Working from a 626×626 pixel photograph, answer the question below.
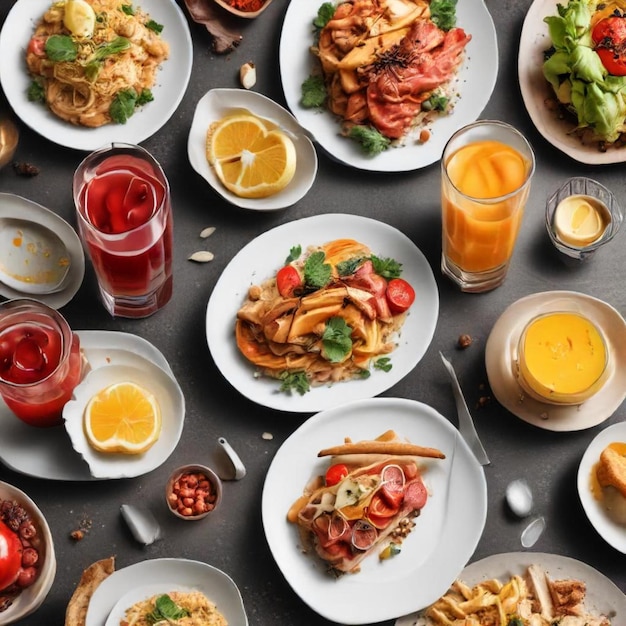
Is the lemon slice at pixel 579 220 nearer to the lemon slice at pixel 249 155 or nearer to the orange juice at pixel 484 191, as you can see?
the orange juice at pixel 484 191

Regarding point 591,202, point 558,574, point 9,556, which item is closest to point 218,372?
point 9,556

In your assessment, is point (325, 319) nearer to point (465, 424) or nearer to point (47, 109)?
point (465, 424)

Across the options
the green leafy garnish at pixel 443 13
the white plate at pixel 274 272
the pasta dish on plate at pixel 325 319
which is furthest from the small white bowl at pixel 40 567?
the green leafy garnish at pixel 443 13

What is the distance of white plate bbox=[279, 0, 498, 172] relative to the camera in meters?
5.13

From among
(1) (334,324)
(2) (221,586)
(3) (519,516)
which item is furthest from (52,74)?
(3) (519,516)

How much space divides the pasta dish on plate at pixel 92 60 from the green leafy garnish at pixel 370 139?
3.03ft

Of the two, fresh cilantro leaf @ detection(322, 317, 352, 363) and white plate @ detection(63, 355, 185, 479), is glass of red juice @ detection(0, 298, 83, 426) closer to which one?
white plate @ detection(63, 355, 185, 479)

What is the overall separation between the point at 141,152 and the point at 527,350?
1757 millimetres

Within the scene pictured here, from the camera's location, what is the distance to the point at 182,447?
5.01 m

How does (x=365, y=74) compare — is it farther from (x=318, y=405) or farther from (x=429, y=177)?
(x=318, y=405)

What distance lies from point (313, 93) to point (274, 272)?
0.82m

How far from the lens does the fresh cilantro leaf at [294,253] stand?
500 centimetres

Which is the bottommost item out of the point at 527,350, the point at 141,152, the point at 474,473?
the point at 474,473

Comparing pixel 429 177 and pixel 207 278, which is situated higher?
pixel 429 177
